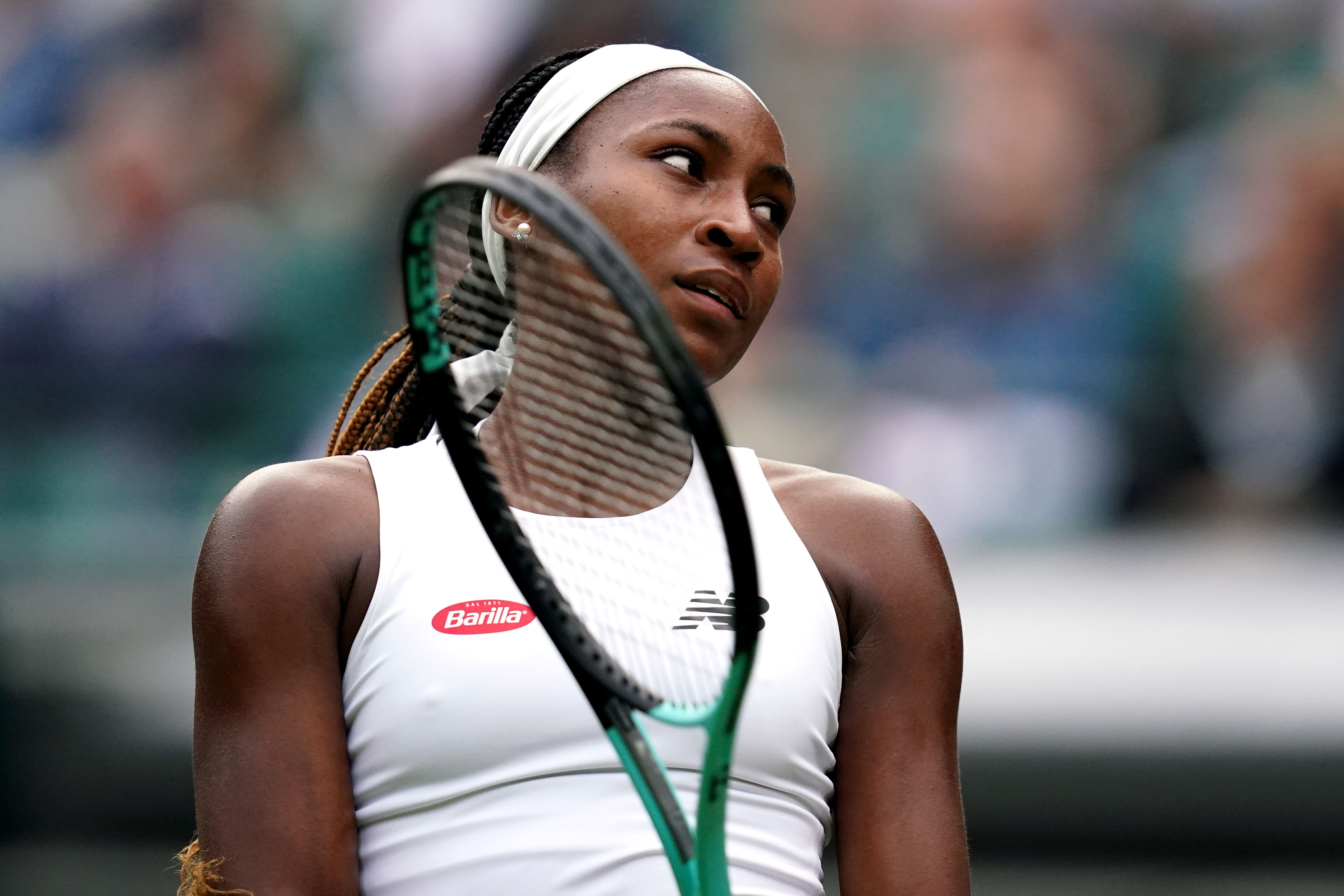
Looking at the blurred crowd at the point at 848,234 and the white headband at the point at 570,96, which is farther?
the blurred crowd at the point at 848,234

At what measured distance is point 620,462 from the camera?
2207mm

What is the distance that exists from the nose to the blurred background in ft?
7.65

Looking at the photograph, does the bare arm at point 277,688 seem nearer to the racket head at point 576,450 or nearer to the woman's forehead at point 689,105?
the racket head at point 576,450

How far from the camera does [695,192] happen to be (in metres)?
2.17

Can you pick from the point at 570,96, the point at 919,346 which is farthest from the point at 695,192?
the point at 919,346

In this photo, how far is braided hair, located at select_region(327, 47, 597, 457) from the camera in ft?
8.15

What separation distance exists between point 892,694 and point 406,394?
0.85 m

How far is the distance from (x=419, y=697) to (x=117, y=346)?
3.68 m

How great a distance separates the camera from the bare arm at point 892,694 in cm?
208

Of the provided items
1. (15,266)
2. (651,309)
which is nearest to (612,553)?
(651,309)

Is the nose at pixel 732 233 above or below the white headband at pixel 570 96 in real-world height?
below

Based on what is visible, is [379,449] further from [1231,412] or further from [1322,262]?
[1322,262]

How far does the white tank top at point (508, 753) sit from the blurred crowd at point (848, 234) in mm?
2800

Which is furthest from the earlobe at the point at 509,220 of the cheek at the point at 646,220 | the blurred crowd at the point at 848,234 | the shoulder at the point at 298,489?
the blurred crowd at the point at 848,234
